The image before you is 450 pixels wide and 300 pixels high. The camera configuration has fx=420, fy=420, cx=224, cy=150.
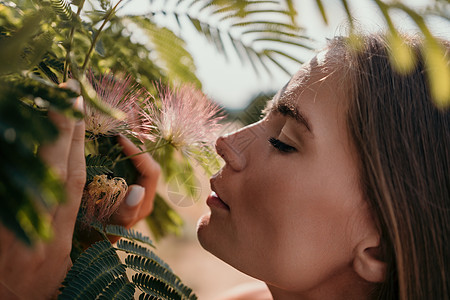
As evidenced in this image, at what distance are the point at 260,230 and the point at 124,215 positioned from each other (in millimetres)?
290

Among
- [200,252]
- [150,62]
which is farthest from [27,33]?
[200,252]

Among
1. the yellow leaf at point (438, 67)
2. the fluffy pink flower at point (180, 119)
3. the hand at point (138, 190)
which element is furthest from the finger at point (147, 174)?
the yellow leaf at point (438, 67)

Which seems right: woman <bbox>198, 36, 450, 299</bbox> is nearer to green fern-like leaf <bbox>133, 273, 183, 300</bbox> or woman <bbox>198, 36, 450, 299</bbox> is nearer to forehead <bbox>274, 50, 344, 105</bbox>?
forehead <bbox>274, 50, 344, 105</bbox>

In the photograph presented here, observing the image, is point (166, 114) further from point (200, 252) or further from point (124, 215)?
point (200, 252)

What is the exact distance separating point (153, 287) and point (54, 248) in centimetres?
23

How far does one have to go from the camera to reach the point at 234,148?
0.87 metres

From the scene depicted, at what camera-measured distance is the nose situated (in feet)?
2.83

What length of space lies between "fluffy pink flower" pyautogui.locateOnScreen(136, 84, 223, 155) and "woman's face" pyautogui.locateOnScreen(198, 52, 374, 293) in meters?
0.06

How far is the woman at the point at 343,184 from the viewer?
33.0 inches

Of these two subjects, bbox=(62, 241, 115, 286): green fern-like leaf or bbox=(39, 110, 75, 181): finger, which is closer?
bbox=(39, 110, 75, 181): finger

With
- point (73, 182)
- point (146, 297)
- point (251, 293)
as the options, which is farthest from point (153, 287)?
point (251, 293)

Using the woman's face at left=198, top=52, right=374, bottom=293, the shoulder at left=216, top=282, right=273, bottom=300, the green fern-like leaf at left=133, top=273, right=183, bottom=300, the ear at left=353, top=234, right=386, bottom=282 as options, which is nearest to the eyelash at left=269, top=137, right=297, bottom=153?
the woman's face at left=198, top=52, right=374, bottom=293

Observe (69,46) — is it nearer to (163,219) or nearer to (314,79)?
(314,79)

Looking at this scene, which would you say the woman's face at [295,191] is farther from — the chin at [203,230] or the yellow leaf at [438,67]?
the yellow leaf at [438,67]
